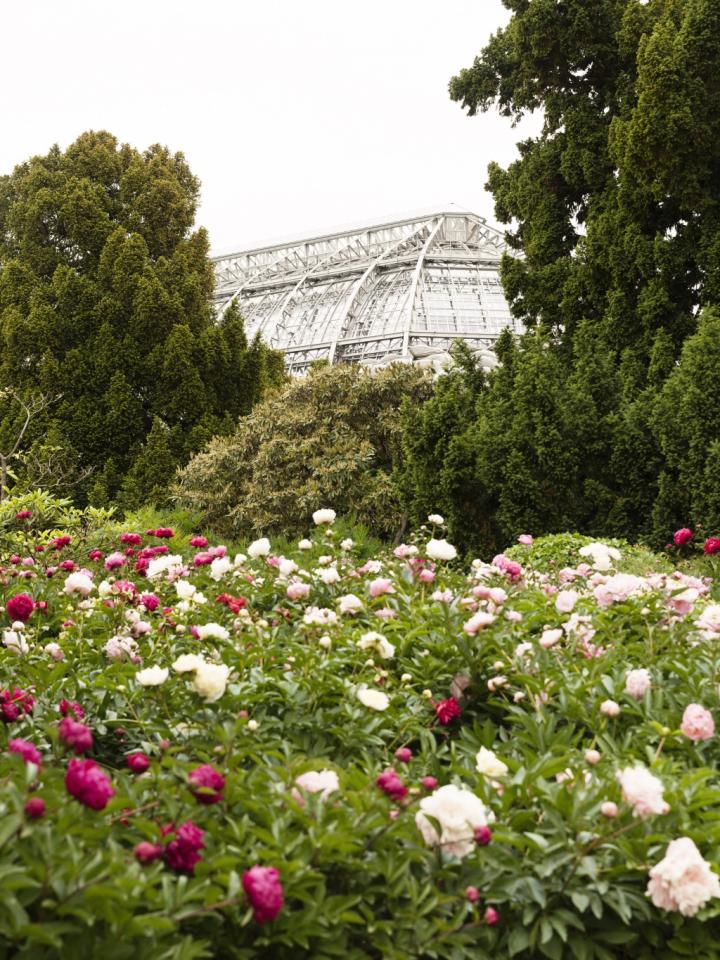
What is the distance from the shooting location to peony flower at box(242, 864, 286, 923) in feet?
4.42

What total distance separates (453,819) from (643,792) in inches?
15.0

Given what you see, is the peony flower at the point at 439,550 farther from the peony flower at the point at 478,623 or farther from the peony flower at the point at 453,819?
the peony flower at the point at 453,819

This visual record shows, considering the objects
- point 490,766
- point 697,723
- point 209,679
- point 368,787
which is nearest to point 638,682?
point 697,723

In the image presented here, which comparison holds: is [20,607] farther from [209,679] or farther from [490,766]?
[490,766]

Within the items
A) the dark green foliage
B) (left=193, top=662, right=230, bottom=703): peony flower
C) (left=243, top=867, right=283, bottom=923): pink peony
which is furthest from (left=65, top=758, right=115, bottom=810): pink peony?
the dark green foliage

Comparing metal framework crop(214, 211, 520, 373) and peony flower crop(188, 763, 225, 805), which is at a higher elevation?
metal framework crop(214, 211, 520, 373)

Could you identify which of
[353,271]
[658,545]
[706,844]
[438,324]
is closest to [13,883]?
[706,844]

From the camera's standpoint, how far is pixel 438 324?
2612 centimetres

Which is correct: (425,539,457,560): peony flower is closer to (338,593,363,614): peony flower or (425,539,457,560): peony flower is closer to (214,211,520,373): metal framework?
(338,593,363,614): peony flower

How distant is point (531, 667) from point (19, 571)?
113 inches

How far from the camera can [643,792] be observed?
1673 millimetres

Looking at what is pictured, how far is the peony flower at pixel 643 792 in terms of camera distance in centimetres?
167

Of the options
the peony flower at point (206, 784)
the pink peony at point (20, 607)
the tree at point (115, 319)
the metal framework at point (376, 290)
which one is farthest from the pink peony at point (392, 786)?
the metal framework at point (376, 290)

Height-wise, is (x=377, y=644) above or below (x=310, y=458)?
below
